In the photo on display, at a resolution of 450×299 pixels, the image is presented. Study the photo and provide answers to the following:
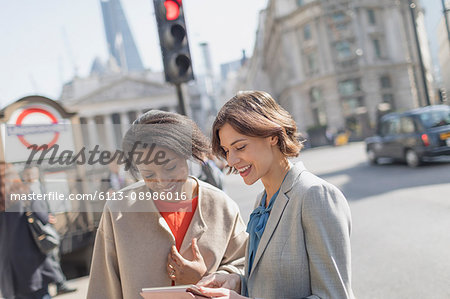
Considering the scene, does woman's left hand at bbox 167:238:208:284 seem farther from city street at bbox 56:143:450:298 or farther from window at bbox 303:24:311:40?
window at bbox 303:24:311:40

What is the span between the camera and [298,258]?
1.44 m

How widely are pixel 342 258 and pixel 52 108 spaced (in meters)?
4.35

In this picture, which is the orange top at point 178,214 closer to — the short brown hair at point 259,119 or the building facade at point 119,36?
the short brown hair at point 259,119

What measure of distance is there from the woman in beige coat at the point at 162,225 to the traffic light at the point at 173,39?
6.11 feet

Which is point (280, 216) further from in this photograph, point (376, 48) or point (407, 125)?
point (376, 48)

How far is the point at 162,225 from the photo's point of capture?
1870 millimetres

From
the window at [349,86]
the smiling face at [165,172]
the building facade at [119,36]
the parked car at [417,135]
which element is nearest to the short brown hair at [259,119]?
the smiling face at [165,172]

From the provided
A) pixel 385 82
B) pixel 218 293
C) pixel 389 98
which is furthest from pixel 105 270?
pixel 385 82

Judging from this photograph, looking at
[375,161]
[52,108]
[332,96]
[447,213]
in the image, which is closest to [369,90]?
[332,96]

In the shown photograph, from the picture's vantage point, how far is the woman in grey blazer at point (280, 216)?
140cm

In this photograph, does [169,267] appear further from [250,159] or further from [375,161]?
[375,161]

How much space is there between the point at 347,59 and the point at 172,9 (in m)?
41.4

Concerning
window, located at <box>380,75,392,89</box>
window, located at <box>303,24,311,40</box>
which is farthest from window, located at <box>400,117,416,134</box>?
window, located at <box>303,24,311,40</box>

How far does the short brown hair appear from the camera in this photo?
1.61m
